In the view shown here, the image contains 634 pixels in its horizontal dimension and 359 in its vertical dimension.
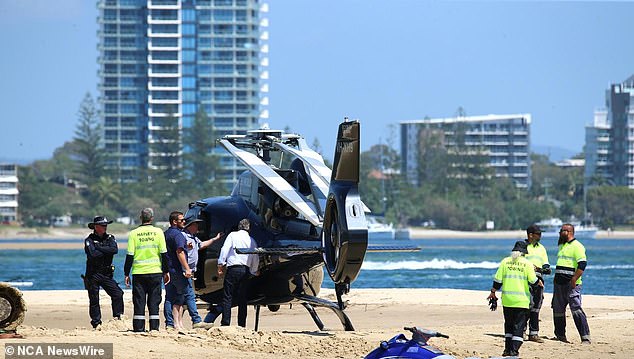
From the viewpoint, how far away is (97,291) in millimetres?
18109

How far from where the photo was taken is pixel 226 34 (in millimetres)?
168750

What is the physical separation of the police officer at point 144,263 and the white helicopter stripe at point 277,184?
1.53 m

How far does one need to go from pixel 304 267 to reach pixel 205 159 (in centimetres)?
12943

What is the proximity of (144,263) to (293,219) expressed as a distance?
81.9 inches

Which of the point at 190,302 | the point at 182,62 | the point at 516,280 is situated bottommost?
the point at 190,302

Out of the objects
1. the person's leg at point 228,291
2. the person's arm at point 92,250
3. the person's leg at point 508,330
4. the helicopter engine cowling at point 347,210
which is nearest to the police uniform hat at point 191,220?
the person's leg at point 228,291

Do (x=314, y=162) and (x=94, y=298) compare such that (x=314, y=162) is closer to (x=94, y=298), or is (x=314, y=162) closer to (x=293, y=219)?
(x=293, y=219)

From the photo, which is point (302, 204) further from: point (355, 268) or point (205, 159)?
point (205, 159)

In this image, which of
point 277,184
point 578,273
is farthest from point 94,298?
point 578,273

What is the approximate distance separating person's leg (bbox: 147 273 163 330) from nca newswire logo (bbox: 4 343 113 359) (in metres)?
1.98

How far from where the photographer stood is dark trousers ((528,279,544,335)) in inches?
683

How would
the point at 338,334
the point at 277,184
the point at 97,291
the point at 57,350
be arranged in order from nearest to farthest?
1. the point at 57,350
2. the point at 277,184
3. the point at 338,334
4. the point at 97,291

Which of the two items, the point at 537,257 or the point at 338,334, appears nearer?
the point at 537,257

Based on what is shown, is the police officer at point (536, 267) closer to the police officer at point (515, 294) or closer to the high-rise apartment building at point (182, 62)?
the police officer at point (515, 294)
